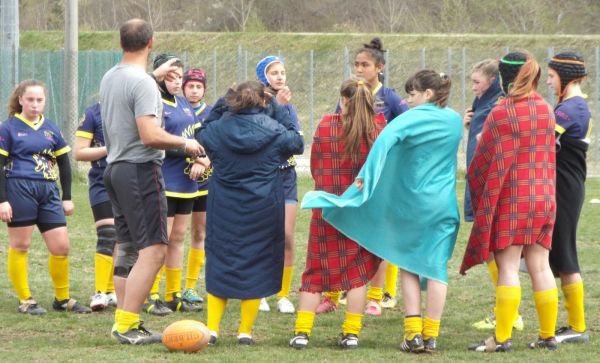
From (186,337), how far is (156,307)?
161 centimetres

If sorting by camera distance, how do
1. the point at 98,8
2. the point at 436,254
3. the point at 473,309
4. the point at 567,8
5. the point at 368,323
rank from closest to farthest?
1. the point at 436,254
2. the point at 368,323
3. the point at 473,309
4. the point at 567,8
5. the point at 98,8

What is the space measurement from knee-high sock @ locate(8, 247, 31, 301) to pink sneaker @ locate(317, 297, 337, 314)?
2255mm

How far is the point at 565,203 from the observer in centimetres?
663

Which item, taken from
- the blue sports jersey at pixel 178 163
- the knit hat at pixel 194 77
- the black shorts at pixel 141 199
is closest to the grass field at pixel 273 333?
the black shorts at pixel 141 199

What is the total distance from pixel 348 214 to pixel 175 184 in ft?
5.97

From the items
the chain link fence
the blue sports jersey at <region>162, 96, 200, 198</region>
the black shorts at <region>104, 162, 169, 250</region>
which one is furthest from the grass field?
the chain link fence

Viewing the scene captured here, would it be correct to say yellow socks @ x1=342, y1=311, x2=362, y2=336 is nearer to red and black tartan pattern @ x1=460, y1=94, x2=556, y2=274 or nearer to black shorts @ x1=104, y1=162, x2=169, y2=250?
red and black tartan pattern @ x1=460, y1=94, x2=556, y2=274

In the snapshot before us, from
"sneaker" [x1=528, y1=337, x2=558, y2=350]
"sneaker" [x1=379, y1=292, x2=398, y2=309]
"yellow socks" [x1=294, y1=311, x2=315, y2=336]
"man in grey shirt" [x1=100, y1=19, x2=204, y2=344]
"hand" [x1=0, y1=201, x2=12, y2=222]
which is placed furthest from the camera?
"sneaker" [x1=379, y1=292, x2=398, y2=309]

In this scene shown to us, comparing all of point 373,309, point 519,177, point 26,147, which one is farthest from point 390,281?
point 26,147

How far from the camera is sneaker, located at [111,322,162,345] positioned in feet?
21.4

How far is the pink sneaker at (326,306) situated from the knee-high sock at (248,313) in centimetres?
129

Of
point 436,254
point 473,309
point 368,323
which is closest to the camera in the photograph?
point 436,254

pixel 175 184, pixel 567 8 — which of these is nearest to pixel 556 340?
pixel 175 184

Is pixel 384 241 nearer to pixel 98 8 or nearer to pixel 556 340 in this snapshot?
pixel 556 340
